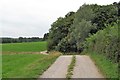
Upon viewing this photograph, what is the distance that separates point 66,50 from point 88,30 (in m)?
7.04

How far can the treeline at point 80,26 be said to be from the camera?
203 ft

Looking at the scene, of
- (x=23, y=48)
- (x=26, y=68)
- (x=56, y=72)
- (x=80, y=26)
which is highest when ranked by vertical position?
(x=80, y=26)

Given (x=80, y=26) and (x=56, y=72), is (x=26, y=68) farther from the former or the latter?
(x=80, y=26)

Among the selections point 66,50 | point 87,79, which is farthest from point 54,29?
point 87,79

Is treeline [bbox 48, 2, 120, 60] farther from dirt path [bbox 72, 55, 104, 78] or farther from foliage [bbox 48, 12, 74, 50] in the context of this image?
dirt path [bbox 72, 55, 104, 78]

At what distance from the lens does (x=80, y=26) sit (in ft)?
204

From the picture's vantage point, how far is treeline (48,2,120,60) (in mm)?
61906

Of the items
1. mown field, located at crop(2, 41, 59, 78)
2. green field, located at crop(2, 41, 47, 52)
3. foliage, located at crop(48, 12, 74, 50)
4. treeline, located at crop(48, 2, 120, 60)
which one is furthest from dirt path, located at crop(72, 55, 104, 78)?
green field, located at crop(2, 41, 47, 52)

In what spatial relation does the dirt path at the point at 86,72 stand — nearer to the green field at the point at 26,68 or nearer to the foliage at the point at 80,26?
the green field at the point at 26,68

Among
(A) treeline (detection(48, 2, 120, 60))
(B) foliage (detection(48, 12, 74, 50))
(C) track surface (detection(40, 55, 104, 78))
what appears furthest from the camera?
(B) foliage (detection(48, 12, 74, 50))

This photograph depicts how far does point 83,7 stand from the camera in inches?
2581

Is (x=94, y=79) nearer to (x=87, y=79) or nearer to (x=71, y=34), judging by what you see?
(x=87, y=79)

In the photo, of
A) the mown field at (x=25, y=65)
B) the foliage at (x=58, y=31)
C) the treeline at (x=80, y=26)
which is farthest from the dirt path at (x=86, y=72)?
the foliage at (x=58, y=31)

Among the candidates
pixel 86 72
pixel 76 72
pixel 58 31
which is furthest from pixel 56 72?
pixel 58 31
